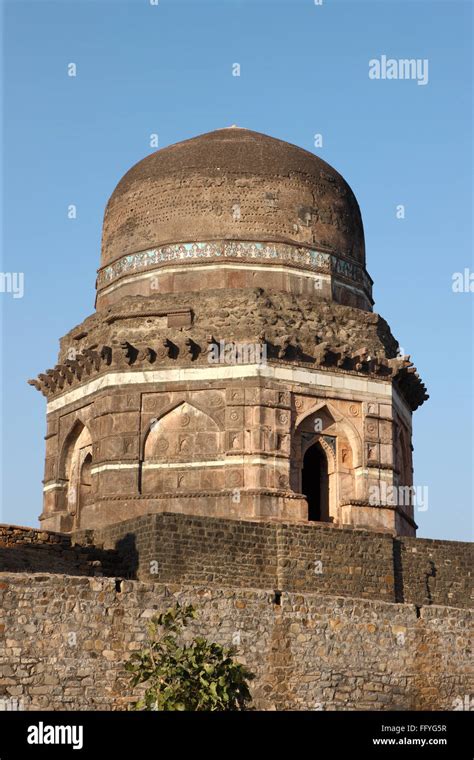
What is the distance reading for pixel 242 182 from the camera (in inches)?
939

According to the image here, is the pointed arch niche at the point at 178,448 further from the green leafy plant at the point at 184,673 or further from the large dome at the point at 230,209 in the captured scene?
the green leafy plant at the point at 184,673

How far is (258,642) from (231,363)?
688cm

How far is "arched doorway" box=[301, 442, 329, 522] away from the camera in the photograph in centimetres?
2238

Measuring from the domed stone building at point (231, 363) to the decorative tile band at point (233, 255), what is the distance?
0.03 meters

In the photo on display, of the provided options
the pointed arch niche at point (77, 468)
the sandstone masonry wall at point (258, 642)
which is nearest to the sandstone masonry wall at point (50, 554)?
the sandstone masonry wall at point (258, 642)

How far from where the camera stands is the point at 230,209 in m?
23.7

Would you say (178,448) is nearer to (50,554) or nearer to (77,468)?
(77,468)

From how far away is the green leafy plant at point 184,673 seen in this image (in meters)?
13.8

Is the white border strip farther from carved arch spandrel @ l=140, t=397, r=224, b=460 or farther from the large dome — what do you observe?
the large dome

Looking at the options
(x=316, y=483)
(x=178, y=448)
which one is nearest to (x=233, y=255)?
(x=178, y=448)

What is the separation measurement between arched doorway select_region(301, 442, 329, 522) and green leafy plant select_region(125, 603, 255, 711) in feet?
24.9
